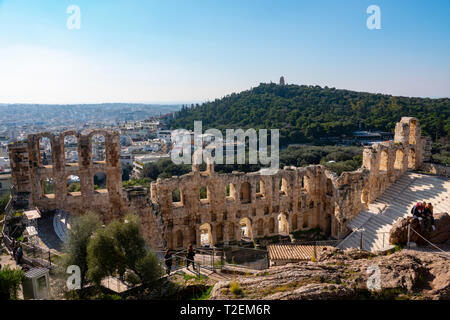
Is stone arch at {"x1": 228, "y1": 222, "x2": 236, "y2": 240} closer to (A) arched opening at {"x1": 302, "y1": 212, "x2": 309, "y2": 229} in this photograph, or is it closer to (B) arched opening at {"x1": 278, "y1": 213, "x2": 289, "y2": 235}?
(B) arched opening at {"x1": 278, "y1": 213, "x2": 289, "y2": 235}

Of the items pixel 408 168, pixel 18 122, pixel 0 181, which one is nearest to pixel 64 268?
pixel 408 168

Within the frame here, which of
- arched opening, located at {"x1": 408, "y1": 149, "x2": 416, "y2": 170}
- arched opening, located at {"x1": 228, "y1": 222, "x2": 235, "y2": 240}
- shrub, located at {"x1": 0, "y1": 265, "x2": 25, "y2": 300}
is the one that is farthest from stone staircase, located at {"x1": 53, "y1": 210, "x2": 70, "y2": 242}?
arched opening, located at {"x1": 408, "y1": 149, "x2": 416, "y2": 170}

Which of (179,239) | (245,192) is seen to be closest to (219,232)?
(179,239)

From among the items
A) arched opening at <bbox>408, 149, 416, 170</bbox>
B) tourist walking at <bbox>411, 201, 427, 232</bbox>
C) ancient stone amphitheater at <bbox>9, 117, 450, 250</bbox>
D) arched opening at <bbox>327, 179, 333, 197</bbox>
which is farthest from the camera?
arched opening at <bbox>408, 149, 416, 170</bbox>

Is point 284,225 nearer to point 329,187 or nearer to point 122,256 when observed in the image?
point 329,187

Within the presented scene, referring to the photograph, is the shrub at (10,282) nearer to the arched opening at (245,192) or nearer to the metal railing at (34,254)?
the metal railing at (34,254)

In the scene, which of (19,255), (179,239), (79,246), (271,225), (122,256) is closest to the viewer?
(79,246)
